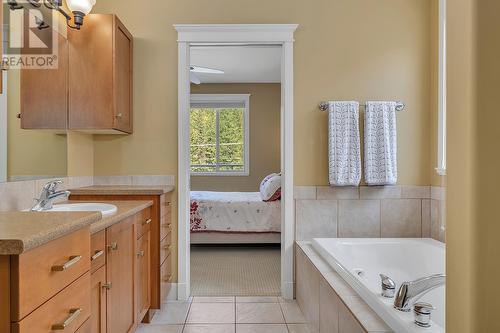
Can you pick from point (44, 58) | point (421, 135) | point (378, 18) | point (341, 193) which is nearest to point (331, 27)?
point (378, 18)

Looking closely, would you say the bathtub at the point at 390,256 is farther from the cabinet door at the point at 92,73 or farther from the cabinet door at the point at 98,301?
the cabinet door at the point at 92,73

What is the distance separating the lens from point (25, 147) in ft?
6.21

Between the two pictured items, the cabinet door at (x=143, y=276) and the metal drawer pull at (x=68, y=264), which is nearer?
the metal drawer pull at (x=68, y=264)

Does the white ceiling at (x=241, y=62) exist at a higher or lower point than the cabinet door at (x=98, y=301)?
higher

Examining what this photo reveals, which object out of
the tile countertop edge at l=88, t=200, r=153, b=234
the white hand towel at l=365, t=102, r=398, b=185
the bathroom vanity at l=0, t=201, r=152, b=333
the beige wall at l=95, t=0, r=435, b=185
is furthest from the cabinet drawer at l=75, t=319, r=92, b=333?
the white hand towel at l=365, t=102, r=398, b=185

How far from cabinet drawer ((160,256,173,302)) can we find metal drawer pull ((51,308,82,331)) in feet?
4.49

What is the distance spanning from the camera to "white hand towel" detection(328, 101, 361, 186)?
2748 mm

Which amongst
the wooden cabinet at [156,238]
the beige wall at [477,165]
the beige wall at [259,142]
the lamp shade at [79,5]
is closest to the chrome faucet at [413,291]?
the beige wall at [477,165]

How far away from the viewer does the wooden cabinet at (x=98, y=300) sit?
4.99ft

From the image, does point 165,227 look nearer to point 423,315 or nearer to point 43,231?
point 43,231

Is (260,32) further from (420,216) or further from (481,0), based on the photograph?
(481,0)

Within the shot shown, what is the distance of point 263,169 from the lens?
6496mm

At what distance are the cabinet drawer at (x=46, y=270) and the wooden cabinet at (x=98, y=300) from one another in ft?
1.05

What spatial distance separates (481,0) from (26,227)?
1.31 meters
